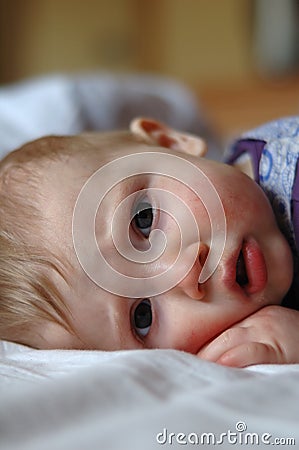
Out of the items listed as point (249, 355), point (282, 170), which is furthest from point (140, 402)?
point (282, 170)

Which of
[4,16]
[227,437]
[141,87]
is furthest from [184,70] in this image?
[227,437]

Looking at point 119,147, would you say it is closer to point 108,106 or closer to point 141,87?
point 108,106

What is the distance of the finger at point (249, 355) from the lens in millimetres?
668

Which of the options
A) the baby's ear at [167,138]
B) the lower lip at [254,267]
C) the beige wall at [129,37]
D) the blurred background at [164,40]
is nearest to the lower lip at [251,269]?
the lower lip at [254,267]

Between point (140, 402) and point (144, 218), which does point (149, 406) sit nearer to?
point (140, 402)

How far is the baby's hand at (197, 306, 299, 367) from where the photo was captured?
0.67 m

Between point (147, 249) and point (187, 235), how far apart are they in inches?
1.7

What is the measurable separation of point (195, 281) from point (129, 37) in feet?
11.3

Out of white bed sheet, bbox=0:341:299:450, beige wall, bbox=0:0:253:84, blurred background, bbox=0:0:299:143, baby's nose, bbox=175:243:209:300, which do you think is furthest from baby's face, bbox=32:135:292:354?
beige wall, bbox=0:0:253:84

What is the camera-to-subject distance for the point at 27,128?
4.55 ft

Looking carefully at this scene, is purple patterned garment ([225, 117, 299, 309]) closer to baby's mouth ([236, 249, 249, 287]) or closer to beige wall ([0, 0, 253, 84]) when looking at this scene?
baby's mouth ([236, 249, 249, 287])

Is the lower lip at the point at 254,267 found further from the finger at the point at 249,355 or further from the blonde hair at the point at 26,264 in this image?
the blonde hair at the point at 26,264

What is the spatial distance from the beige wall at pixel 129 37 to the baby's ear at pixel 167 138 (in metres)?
2.92

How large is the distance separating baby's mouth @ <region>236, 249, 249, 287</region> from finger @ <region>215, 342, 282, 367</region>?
8cm
